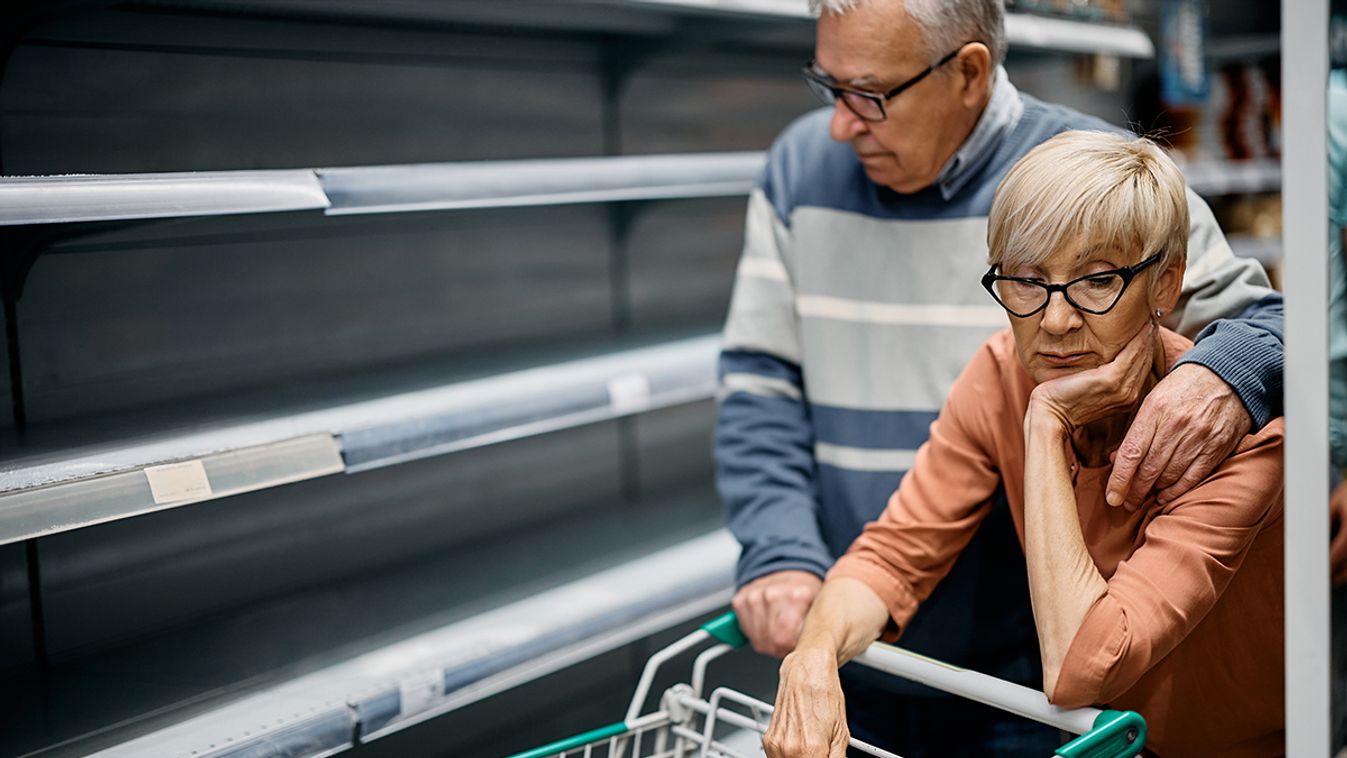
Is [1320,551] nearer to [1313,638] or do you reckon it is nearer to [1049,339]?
[1313,638]

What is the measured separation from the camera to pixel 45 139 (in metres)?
1.97

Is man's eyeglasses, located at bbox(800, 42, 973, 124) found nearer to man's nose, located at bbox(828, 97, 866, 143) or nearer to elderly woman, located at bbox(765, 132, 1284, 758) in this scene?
man's nose, located at bbox(828, 97, 866, 143)

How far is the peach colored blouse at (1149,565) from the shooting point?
1114 mm

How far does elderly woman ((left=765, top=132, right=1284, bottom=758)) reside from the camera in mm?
1119

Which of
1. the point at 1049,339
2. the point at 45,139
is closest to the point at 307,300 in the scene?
the point at 45,139

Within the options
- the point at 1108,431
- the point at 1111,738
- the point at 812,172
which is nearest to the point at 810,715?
the point at 1111,738

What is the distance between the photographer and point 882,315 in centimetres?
170

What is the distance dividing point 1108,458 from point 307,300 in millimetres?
1614

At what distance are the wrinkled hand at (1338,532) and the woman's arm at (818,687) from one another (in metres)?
0.48

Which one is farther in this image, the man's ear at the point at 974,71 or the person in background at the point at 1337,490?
the man's ear at the point at 974,71

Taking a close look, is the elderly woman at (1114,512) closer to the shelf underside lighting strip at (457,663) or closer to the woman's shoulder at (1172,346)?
the woman's shoulder at (1172,346)

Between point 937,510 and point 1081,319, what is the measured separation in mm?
323

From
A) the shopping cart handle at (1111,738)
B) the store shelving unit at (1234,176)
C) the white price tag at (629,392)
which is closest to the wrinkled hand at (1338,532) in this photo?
the shopping cart handle at (1111,738)

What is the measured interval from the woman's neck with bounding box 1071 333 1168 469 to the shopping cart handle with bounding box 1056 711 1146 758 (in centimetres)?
26
